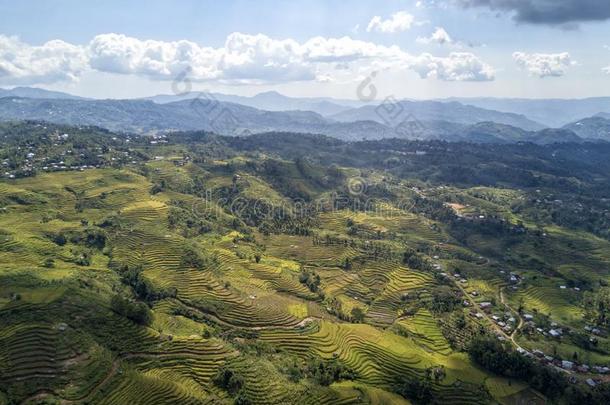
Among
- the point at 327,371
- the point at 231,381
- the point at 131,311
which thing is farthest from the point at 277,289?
the point at 231,381

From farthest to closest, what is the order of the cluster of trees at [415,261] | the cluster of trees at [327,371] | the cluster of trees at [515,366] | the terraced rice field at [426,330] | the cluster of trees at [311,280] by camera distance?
the cluster of trees at [415,261]
the cluster of trees at [311,280]
the terraced rice field at [426,330]
the cluster of trees at [515,366]
the cluster of trees at [327,371]

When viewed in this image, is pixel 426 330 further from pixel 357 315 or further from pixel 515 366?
pixel 515 366

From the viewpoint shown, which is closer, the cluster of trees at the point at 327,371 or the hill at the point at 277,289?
the hill at the point at 277,289

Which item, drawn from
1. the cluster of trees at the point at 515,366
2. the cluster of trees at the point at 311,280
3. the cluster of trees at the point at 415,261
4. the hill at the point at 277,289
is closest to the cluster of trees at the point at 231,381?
the hill at the point at 277,289

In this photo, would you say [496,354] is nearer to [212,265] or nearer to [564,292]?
[564,292]

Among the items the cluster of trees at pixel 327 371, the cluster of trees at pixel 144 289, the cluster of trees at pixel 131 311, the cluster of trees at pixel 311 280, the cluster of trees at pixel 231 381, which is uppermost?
the cluster of trees at pixel 131 311

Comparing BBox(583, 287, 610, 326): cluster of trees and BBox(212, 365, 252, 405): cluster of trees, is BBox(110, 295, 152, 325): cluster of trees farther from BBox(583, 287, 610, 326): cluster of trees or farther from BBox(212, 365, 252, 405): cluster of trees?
BBox(583, 287, 610, 326): cluster of trees

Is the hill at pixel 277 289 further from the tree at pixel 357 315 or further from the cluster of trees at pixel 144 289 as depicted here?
the tree at pixel 357 315

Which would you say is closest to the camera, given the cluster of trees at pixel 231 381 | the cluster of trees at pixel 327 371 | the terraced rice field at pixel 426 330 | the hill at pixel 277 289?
the cluster of trees at pixel 231 381

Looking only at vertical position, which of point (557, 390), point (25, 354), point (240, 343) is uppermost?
point (25, 354)

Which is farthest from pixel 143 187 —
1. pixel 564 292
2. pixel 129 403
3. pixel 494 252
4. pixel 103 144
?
pixel 564 292

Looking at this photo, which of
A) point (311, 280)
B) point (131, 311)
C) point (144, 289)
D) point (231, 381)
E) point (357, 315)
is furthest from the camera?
point (311, 280)
